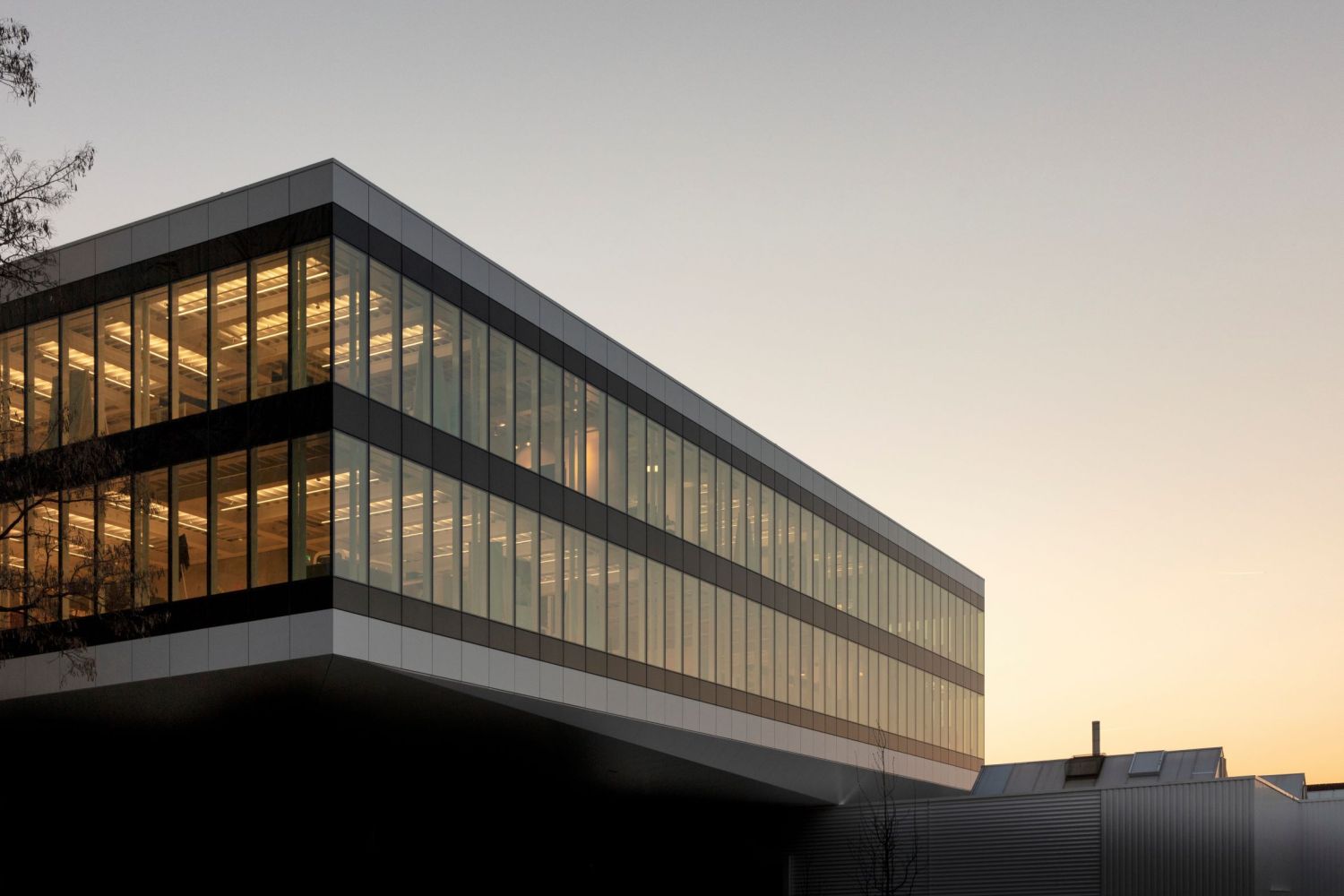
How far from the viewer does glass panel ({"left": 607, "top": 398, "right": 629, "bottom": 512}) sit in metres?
41.2

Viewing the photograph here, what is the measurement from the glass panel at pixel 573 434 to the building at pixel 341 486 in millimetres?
95

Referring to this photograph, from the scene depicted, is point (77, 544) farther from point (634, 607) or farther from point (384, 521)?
point (634, 607)

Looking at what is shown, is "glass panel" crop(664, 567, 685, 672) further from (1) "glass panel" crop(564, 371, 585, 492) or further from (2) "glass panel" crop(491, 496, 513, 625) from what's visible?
(2) "glass panel" crop(491, 496, 513, 625)

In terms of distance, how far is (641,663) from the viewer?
137ft

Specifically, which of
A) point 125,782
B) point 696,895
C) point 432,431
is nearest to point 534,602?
point 432,431

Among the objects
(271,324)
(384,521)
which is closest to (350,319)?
(271,324)

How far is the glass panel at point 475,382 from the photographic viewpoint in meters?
34.9

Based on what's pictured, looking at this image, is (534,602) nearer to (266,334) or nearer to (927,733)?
(266,334)

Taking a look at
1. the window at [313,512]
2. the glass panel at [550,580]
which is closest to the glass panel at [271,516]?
the window at [313,512]

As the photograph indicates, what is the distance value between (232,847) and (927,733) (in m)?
31.5

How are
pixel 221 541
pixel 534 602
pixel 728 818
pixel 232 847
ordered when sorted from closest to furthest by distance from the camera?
pixel 221 541
pixel 534 602
pixel 232 847
pixel 728 818

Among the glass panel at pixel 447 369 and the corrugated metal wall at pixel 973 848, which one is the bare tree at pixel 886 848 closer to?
the corrugated metal wall at pixel 973 848

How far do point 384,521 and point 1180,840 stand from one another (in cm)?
2901

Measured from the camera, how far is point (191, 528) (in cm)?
3189
